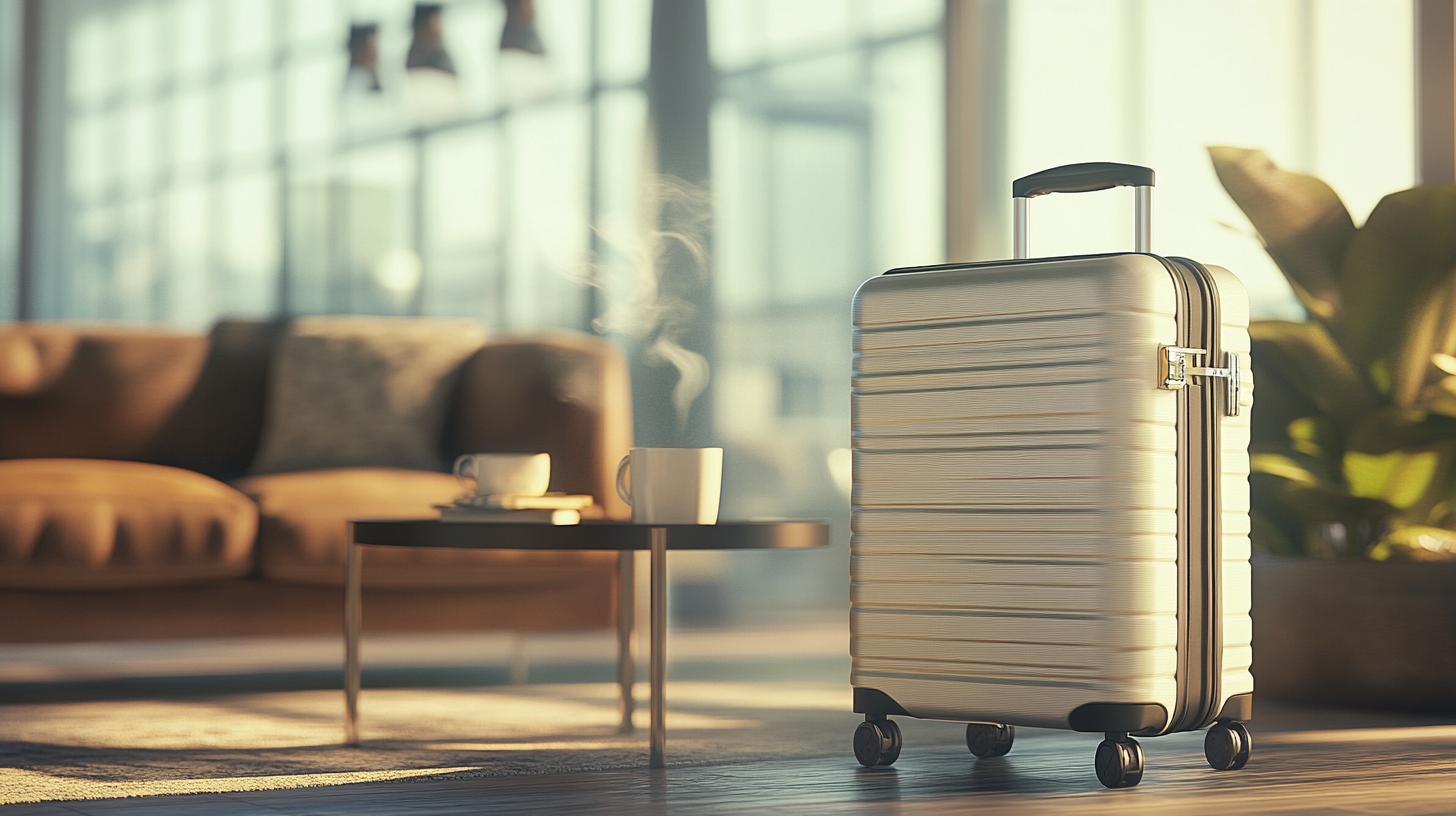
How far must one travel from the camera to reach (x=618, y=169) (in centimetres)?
368

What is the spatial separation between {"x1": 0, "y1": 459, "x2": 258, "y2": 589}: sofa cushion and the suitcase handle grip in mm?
1394

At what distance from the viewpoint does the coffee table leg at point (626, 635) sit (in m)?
2.37

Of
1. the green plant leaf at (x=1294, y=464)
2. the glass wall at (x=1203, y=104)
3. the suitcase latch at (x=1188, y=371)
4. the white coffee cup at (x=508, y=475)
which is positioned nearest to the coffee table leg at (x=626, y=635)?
the white coffee cup at (x=508, y=475)

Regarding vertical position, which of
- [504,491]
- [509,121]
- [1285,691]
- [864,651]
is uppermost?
[509,121]

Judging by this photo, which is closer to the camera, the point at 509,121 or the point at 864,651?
the point at 864,651

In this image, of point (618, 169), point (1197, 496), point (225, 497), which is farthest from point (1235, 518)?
point (618, 169)

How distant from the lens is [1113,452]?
1.70 m

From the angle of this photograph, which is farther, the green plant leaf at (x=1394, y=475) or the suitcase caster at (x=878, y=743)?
the green plant leaf at (x=1394, y=475)

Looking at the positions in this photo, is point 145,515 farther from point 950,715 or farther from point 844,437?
point 844,437

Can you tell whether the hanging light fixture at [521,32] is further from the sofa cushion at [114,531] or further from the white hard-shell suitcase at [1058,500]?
the white hard-shell suitcase at [1058,500]

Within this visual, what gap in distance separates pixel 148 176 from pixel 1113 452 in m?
2.59

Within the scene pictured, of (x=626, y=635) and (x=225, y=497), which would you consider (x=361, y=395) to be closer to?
(x=225, y=497)

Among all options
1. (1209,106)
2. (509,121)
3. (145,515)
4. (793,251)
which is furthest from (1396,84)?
(145,515)

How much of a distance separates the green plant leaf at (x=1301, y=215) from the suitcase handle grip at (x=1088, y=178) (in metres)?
0.97
